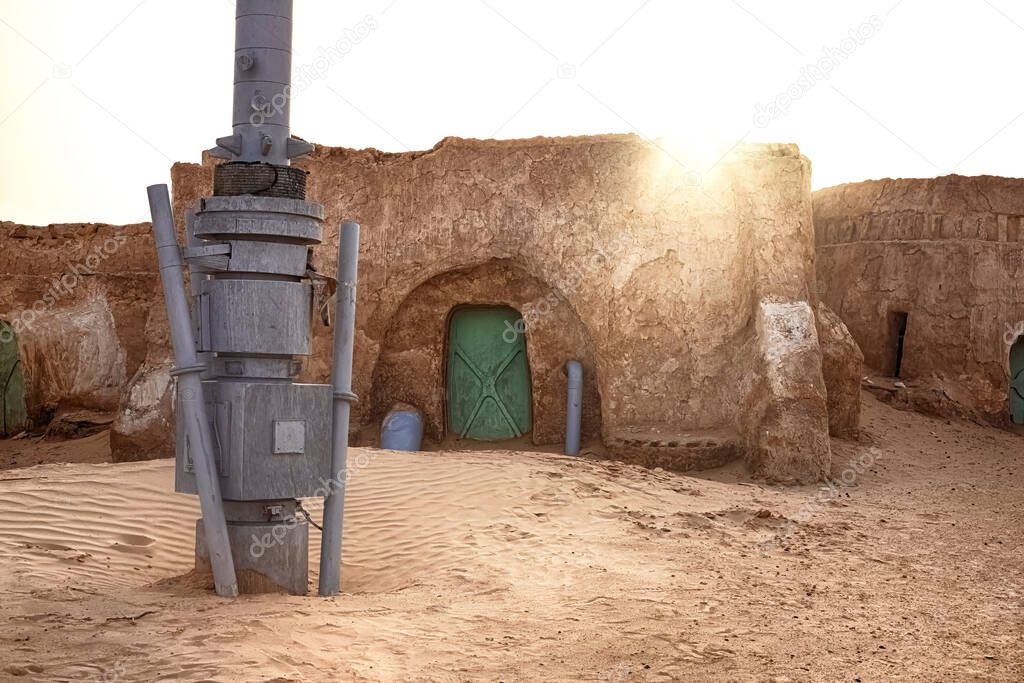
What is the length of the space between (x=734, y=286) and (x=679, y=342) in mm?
957

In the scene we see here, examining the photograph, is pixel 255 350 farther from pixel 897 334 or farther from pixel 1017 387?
pixel 1017 387

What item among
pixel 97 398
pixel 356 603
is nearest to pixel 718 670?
pixel 356 603

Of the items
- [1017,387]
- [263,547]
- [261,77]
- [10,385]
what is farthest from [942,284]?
[10,385]

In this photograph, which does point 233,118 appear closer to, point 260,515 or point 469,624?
point 260,515

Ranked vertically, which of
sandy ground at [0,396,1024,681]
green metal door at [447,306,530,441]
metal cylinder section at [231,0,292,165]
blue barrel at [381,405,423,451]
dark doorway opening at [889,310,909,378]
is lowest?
sandy ground at [0,396,1024,681]

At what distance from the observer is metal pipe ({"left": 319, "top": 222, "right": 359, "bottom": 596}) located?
6.83m

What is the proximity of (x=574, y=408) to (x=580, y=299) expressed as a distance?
1.36 metres

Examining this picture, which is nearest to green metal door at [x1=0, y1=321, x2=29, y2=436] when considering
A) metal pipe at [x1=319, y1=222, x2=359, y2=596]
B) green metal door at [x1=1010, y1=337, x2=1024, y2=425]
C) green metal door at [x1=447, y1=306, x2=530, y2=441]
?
green metal door at [x1=447, y1=306, x2=530, y2=441]

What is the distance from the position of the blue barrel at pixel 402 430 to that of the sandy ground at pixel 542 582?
2.39m

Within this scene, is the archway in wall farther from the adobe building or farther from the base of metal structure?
the base of metal structure

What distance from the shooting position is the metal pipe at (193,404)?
6359 millimetres

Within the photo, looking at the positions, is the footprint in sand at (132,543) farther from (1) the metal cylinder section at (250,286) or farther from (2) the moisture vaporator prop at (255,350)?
(1) the metal cylinder section at (250,286)

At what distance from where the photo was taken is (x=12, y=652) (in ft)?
15.6

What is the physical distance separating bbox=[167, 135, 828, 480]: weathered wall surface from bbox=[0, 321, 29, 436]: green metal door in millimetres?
Result: 6648
